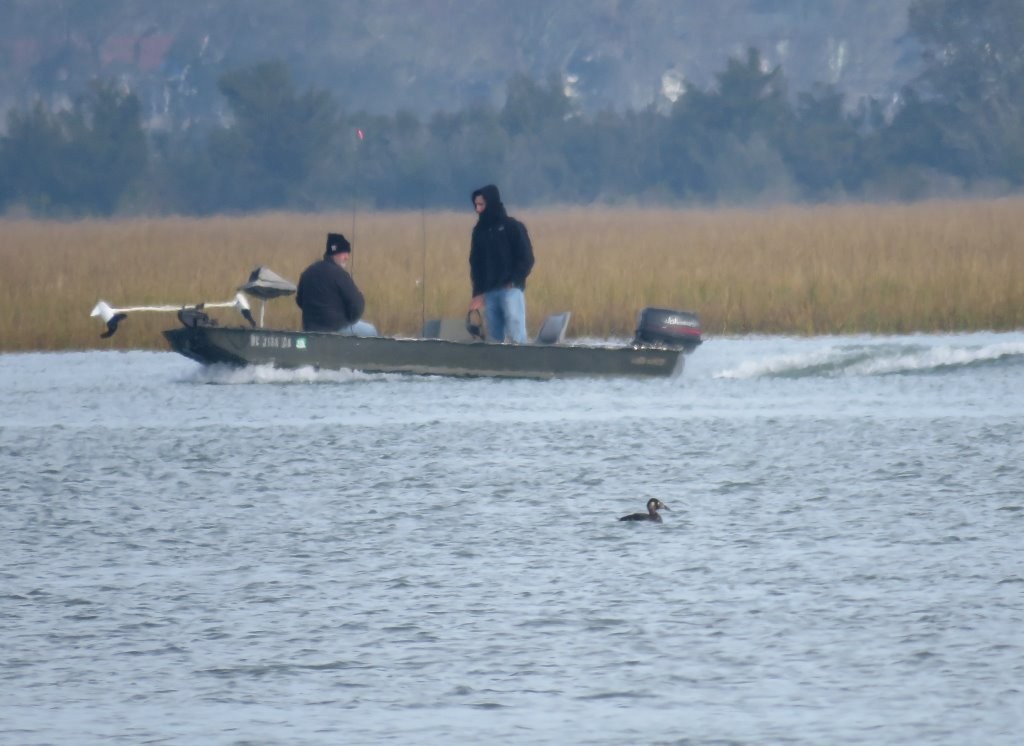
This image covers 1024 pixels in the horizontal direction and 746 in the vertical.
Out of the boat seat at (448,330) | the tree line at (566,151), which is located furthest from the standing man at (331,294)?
the tree line at (566,151)

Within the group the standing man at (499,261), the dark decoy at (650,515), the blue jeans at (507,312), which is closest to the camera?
the dark decoy at (650,515)

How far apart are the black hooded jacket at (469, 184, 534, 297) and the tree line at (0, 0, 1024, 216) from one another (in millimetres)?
42047

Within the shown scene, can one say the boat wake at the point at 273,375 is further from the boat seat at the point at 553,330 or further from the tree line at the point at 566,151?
the tree line at the point at 566,151

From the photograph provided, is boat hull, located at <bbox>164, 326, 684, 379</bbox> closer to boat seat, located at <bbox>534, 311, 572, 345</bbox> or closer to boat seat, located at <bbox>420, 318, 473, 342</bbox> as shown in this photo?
boat seat, located at <bbox>534, 311, 572, 345</bbox>

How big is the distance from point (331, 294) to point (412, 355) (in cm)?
80

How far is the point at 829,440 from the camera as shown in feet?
46.5

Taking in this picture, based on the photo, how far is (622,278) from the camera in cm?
2452

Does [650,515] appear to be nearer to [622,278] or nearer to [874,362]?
[874,362]

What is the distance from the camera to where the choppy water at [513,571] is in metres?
7.28

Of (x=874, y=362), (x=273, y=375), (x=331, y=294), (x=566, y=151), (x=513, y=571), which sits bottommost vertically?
(x=513, y=571)

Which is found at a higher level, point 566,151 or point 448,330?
point 566,151

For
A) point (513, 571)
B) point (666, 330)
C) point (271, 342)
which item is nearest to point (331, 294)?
point (271, 342)

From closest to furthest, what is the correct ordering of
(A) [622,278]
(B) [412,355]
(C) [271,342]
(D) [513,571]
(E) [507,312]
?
(D) [513,571]
(C) [271,342]
(B) [412,355]
(E) [507,312]
(A) [622,278]

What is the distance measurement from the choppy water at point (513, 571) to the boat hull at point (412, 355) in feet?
2.49
